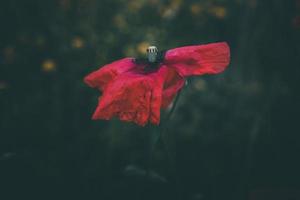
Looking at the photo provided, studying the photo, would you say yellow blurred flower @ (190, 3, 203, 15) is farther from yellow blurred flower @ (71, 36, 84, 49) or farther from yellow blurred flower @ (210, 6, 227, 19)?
yellow blurred flower @ (71, 36, 84, 49)

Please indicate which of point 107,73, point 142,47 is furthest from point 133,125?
point 107,73

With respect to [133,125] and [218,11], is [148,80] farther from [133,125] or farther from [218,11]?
[218,11]

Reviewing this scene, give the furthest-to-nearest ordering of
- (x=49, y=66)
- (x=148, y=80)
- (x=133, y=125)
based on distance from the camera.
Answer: (x=49, y=66)
(x=133, y=125)
(x=148, y=80)

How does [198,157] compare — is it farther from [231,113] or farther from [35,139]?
[35,139]

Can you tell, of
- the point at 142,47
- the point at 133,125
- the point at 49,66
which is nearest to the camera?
the point at 133,125

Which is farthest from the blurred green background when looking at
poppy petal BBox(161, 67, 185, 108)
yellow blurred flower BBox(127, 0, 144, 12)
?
poppy petal BBox(161, 67, 185, 108)

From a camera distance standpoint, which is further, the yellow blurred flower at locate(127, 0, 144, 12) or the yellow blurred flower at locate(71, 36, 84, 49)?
the yellow blurred flower at locate(127, 0, 144, 12)
